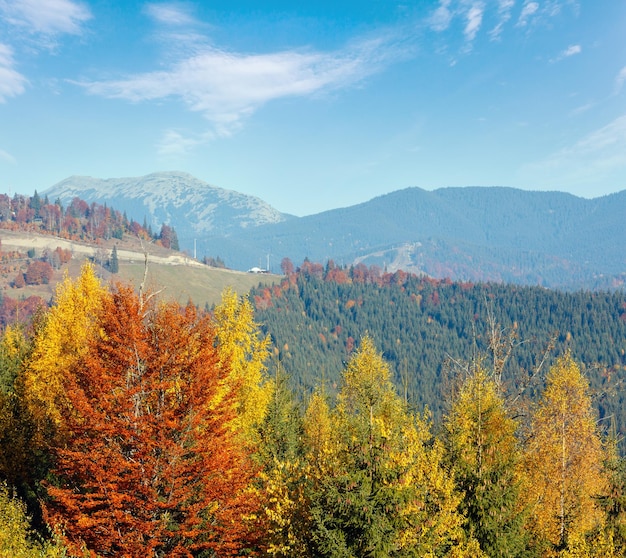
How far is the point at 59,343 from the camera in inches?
1398

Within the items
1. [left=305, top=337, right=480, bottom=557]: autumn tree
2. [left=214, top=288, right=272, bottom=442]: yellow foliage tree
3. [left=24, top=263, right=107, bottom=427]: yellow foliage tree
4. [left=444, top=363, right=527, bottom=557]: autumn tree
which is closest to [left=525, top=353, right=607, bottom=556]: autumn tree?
[left=444, top=363, right=527, bottom=557]: autumn tree

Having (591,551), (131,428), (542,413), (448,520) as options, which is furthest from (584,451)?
(131,428)

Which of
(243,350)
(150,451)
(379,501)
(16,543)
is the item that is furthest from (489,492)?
(243,350)

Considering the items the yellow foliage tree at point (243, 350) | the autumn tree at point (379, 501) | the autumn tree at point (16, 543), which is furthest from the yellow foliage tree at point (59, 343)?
the autumn tree at point (379, 501)

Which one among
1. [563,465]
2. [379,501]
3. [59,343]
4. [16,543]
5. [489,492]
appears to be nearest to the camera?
[379,501]

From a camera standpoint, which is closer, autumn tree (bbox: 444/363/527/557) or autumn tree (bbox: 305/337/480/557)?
autumn tree (bbox: 305/337/480/557)

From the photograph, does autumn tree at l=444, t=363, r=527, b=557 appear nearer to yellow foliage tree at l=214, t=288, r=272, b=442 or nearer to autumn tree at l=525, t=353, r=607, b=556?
autumn tree at l=525, t=353, r=607, b=556

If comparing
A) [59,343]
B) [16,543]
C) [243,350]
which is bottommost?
[16,543]

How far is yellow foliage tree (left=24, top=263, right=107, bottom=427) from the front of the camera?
34.7 metres

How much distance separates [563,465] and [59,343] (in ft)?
105

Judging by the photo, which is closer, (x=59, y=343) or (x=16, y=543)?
(x=16, y=543)

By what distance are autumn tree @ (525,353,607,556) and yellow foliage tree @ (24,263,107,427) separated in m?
28.2

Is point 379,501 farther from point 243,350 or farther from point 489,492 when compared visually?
point 243,350

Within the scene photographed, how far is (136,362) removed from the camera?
910 inches
